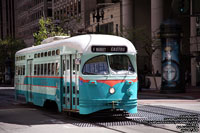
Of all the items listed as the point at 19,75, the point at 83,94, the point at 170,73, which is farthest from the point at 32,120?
the point at 170,73

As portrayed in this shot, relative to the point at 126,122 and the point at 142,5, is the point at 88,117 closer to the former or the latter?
the point at 126,122

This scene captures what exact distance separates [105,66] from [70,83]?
1.70m

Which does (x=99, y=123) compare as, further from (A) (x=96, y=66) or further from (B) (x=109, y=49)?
(B) (x=109, y=49)

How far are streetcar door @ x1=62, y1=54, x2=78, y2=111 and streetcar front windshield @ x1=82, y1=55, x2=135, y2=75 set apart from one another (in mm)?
694

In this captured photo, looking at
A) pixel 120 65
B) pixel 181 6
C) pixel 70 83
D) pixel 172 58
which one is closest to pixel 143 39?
pixel 172 58

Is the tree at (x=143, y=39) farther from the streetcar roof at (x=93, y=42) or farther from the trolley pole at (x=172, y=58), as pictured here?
the streetcar roof at (x=93, y=42)

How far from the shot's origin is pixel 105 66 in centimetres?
1544

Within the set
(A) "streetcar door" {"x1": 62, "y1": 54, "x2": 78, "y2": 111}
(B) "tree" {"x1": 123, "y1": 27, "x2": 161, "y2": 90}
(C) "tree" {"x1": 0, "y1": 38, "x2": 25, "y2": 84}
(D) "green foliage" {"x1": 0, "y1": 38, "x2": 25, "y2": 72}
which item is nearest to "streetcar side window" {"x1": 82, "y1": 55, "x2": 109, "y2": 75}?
(A) "streetcar door" {"x1": 62, "y1": 54, "x2": 78, "y2": 111}

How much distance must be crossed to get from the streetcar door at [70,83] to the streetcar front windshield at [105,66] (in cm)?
69

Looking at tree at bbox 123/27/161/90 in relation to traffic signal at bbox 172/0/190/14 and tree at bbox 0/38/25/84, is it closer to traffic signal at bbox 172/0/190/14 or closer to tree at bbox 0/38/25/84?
traffic signal at bbox 172/0/190/14

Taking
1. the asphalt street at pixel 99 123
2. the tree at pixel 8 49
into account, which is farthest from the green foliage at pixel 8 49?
the asphalt street at pixel 99 123

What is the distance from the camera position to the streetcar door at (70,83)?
1598 cm

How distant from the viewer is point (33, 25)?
330 feet

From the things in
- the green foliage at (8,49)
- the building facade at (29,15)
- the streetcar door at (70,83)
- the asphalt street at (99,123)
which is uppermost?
the building facade at (29,15)
